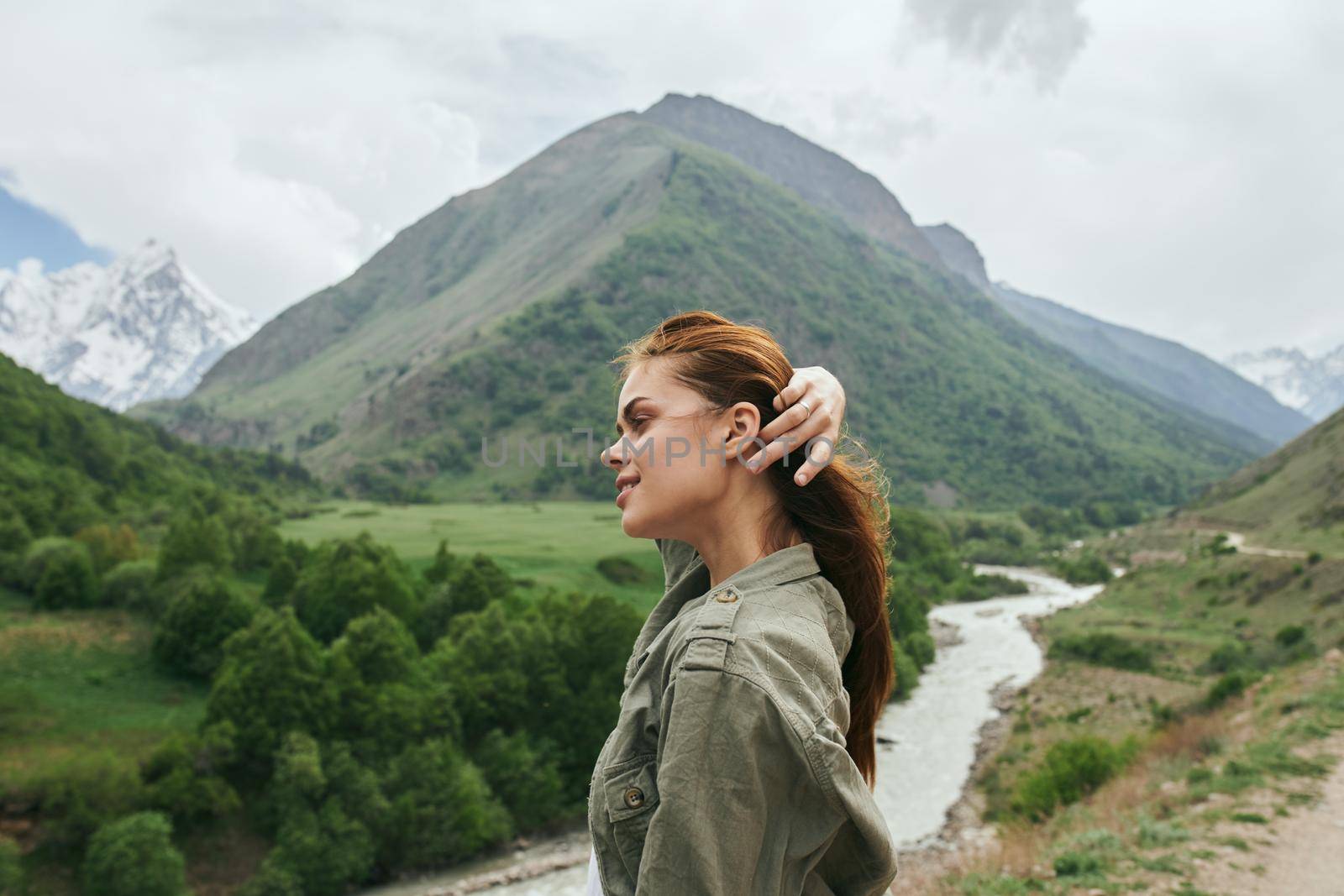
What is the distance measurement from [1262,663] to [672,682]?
1789 inches

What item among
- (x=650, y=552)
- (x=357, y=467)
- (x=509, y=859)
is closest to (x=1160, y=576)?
(x=650, y=552)

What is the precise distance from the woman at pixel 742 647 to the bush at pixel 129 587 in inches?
2039

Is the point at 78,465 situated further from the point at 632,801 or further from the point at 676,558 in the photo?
the point at 632,801

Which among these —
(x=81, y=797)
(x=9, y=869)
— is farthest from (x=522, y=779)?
(x=9, y=869)

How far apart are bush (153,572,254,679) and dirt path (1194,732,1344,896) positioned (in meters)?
41.6

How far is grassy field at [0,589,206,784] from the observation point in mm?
32125

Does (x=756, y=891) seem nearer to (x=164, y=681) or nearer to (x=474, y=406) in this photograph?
(x=164, y=681)

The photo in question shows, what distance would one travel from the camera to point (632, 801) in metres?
1.66

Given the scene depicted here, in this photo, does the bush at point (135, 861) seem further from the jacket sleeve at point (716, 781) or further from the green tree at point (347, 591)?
the jacket sleeve at point (716, 781)

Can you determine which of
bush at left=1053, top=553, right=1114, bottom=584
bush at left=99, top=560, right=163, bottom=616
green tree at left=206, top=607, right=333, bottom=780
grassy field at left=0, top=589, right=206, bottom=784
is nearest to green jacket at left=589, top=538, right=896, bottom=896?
green tree at left=206, top=607, right=333, bottom=780

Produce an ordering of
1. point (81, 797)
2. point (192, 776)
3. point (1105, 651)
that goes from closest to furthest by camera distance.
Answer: point (81, 797) → point (192, 776) → point (1105, 651)

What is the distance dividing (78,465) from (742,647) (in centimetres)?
9015

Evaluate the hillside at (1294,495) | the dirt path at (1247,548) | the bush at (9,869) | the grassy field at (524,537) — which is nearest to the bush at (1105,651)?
the dirt path at (1247,548)

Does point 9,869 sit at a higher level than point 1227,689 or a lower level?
lower
